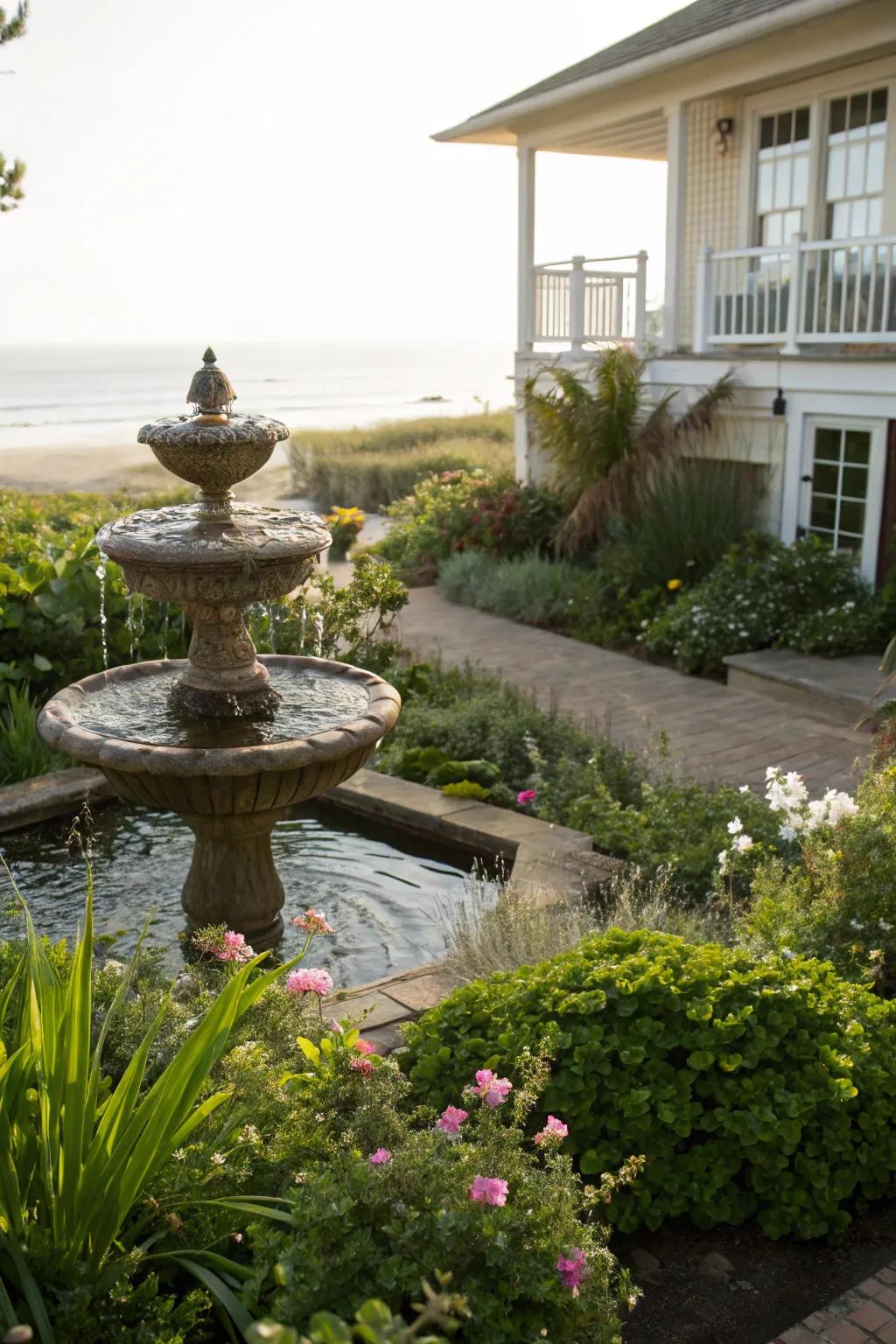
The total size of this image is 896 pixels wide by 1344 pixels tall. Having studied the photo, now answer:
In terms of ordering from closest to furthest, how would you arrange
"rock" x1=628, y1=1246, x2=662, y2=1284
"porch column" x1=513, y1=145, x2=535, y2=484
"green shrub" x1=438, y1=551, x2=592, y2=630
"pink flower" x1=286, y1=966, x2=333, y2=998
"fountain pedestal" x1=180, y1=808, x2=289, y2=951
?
1. "rock" x1=628, y1=1246, x2=662, y2=1284
2. "pink flower" x1=286, y1=966, x2=333, y2=998
3. "fountain pedestal" x1=180, y1=808, x2=289, y2=951
4. "green shrub" x1=438, y1=551, x2=592, y2=630
5. "porch column" x1=513, y1=145, x2=535, y2=484

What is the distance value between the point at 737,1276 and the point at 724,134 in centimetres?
1316

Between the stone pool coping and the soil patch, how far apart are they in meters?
1.27

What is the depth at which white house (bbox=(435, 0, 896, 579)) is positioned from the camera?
10.9m

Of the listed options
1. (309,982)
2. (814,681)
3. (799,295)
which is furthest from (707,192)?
(309,982)

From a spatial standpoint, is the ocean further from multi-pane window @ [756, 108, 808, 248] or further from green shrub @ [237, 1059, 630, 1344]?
green shrub @ [237, 1059, 630, 1344]

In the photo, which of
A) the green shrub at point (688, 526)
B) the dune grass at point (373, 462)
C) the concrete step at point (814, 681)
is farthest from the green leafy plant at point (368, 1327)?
the dune grass at point (373, 462)

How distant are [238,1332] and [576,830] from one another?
3.79m

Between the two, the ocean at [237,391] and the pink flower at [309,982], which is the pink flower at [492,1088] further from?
the ocean at [237,391]

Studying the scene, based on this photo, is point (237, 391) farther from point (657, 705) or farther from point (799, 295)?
point (657, 705)

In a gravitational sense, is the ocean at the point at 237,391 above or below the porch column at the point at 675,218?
below

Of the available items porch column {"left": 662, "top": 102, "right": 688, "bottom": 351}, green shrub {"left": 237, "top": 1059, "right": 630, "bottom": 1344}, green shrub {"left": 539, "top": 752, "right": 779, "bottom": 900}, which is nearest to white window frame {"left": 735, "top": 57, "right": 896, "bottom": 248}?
porch column {"left": 662, "top": 102, "right": 688, "bottom": 351}

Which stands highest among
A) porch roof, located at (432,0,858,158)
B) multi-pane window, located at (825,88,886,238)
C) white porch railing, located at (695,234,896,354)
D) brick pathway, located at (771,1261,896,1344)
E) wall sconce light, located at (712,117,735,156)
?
porch roof, located at (432,0,858,158)

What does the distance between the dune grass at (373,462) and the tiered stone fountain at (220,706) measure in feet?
53.1

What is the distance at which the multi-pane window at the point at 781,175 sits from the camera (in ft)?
42.2
